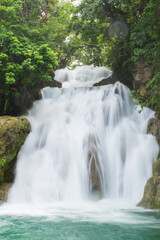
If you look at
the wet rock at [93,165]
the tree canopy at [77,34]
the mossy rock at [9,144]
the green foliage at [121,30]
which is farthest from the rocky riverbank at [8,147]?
the green foliage at [121,30]

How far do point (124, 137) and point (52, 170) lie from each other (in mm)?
3281

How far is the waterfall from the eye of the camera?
764 centimetres

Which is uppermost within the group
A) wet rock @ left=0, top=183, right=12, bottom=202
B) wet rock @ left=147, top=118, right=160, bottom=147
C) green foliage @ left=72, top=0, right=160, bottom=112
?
green foliage @ left=72, top=0, right=160, bottom=112

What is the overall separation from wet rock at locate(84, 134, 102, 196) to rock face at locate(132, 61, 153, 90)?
172 inches

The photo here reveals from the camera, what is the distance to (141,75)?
11289 millimetres

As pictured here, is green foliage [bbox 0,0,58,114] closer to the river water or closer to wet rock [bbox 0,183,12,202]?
the river water

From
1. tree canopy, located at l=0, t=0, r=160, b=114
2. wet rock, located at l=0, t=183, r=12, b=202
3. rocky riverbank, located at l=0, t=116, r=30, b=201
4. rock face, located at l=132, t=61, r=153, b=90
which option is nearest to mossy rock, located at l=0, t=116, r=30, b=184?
rocky riverbank, located at l=0, t=116, r=30, b=201

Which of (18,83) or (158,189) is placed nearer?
(158,189)

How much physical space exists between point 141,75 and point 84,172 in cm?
618

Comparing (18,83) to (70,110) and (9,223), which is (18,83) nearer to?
(70,110)

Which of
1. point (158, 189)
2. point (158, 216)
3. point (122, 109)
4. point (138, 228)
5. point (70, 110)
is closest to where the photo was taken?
point (138, 228)

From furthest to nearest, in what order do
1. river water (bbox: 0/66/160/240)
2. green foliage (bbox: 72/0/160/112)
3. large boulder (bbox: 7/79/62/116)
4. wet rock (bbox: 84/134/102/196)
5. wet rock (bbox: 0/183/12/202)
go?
large boulder (bbox: 7/79/62/116) → green foliage (bbox: 72/0/160/112) → wet rock (bbox: 84/134/102/196) → wet rock (bbox: 0/183/12/202) → river water (bbox: 0/66/160/240)

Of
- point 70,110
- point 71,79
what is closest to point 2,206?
point 70,110

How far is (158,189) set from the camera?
6023 mm
